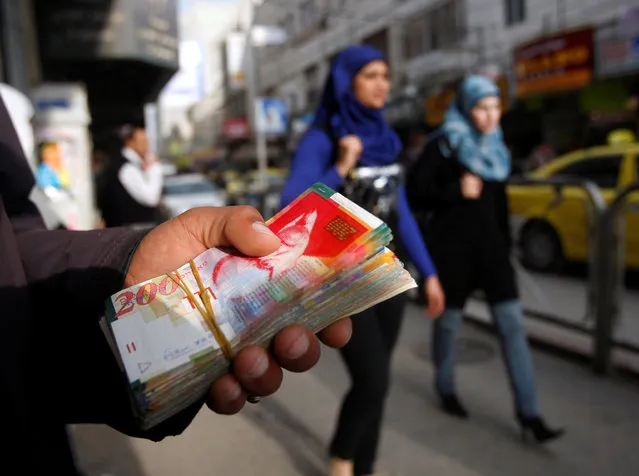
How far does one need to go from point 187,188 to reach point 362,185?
589 inches

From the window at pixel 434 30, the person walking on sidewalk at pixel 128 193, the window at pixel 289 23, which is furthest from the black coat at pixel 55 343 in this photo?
the window at pixel 289 23

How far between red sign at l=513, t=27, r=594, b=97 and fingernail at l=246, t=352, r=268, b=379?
14406 mm

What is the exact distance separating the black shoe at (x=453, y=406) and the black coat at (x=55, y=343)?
2.78 meters

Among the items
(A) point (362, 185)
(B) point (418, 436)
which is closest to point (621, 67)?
(B) point (418, 436)

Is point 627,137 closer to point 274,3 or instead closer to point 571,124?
point 571,124

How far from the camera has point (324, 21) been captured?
30.3m

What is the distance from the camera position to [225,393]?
38.7 inches

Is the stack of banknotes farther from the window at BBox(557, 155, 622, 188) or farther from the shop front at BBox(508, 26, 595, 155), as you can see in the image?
the shop front at BBox(508, 26, 595, 155)

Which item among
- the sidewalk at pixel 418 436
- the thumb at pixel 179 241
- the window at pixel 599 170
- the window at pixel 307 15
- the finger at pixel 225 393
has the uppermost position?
the window at pixel 307 15

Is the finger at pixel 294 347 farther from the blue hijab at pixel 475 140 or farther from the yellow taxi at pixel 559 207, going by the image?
the yellow taxi at pixel 559 207

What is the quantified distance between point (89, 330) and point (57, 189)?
549 cm

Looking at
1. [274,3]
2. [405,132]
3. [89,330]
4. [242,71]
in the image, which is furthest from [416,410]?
[242,71]

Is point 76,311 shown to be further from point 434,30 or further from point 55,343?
point 434,30

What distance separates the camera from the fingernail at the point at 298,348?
3.26ft
